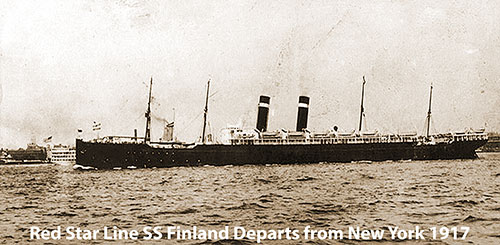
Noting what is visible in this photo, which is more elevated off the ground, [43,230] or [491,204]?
[491,204]

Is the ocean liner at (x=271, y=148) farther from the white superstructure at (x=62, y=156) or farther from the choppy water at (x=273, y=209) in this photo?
the white superstructure at (x=62, y=156)

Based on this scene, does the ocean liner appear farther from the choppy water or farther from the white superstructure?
the white superstructure

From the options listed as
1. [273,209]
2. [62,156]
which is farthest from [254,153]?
[62,156]

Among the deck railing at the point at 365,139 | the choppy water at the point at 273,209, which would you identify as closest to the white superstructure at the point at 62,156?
the deck railing at the point at 365,139

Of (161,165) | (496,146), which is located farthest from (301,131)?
(496,146)

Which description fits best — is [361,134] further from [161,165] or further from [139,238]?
[139,238]

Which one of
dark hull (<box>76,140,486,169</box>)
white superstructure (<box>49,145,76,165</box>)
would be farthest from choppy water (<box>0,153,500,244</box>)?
white superstructure (<box>49,145,76,165</box>)

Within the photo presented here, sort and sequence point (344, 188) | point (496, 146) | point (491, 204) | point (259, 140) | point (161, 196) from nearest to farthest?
point (491, 204) → point (161, 196) → point (344, 188) → point (259, 140) → point (496, 146)

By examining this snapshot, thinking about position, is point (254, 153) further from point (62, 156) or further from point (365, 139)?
point (62, 156)
